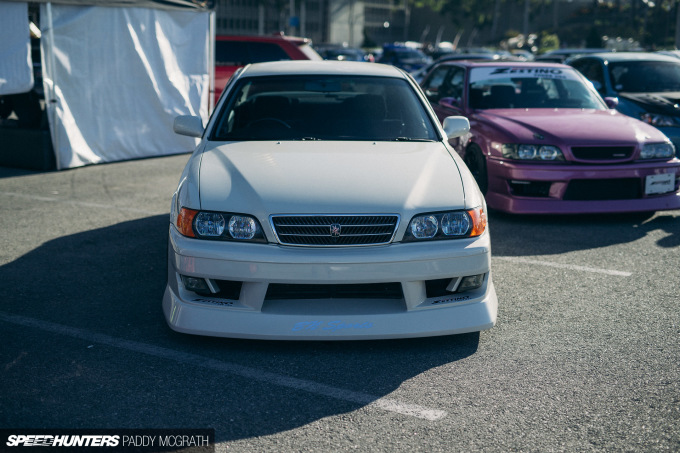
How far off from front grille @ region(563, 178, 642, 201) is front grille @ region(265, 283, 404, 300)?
364 centimetres

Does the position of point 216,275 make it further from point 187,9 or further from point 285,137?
point 187,9

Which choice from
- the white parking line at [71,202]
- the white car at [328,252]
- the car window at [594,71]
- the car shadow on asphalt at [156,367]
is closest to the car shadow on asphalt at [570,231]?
the white car at [328,252]

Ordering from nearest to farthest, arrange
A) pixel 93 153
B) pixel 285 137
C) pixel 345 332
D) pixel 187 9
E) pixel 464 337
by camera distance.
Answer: pixel 345 332 < pixel 464 337 < pixel 285 137 < pixel 93 153 < pixel 187 9

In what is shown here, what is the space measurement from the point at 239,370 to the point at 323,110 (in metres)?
2.16

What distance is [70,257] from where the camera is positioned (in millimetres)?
5820

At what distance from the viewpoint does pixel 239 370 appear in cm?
374

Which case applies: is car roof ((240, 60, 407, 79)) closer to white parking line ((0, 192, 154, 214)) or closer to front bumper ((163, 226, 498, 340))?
front bumper ((163, 226, 498, 340))

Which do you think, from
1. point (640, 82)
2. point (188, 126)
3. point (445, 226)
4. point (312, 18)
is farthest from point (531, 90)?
point (312, 18)

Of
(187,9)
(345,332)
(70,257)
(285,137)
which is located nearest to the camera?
(345,332)

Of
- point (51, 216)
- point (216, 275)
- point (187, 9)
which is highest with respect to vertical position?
point (187, 9)

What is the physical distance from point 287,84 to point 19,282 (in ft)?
7.58

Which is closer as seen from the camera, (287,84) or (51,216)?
(287,84)

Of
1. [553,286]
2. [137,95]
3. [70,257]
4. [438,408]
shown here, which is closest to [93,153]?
[137,95]

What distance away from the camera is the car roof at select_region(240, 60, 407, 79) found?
5.48m
